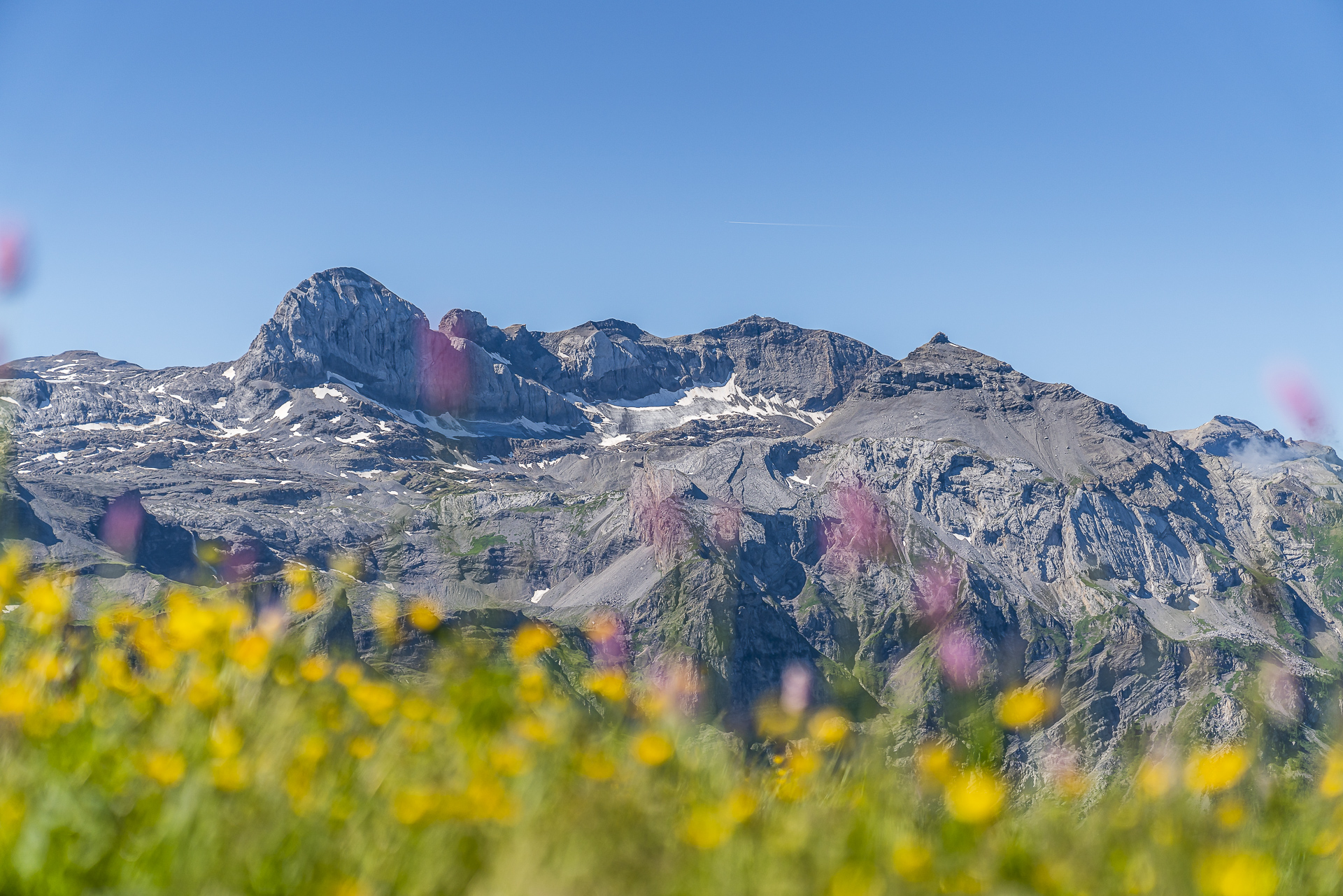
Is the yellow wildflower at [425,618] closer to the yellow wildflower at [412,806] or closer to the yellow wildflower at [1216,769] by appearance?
the yellow wildflower at [412,806]

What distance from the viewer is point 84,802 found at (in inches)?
115

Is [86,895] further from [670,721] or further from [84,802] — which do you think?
[670,721]

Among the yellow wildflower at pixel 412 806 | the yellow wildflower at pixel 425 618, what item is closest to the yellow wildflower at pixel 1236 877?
the yellow wildflower at pixel 412 806

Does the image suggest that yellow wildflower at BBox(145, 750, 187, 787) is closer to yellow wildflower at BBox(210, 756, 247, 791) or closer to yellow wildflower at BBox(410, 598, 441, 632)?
yellow wildflower at BBox(210, 756, 247, 791)

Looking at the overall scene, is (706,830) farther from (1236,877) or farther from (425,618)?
(425,618)

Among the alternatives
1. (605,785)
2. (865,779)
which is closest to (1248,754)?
(865,779)

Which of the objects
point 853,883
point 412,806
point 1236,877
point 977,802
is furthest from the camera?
point 412,806

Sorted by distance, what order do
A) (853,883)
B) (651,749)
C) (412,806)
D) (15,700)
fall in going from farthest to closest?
(651,749)
(15,700)
(412,806)
(853,883)

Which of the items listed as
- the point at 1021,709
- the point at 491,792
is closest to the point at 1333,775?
the point at 1021,709

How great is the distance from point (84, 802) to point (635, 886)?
1824 mm

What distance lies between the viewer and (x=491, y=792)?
9.95 feet

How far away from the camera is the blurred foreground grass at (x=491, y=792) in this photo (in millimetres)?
2834

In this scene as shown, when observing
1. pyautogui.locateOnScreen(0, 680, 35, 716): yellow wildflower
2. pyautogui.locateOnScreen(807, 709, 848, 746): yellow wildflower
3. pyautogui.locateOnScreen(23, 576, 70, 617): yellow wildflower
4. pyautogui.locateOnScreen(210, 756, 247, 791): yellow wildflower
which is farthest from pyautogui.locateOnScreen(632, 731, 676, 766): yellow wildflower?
pyautogui.locateOnScreen(23, 576, 70, 617): yellow wildflower

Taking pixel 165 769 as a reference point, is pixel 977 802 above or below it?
above
